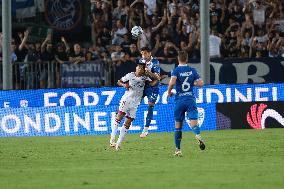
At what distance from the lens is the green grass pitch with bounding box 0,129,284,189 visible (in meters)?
13.1

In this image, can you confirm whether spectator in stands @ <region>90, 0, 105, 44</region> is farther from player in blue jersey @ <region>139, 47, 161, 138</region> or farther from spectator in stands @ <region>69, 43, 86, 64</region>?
player in blue jersey @ <region>139, 47, 161, 138</region>

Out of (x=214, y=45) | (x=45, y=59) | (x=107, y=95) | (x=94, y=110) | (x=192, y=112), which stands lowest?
(x=94, y=110)

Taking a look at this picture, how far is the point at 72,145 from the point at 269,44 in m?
9.88

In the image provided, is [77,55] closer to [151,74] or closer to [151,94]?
[151,94]

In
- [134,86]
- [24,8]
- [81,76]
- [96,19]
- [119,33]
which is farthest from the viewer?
[24,8]

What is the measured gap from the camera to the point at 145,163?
16391 millimetres

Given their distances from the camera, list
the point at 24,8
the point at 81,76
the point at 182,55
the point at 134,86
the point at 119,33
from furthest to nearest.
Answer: the point at 24,8 → the point at 119,33 → the point at 81,76 → the point at 134,86 → the point at 182,55

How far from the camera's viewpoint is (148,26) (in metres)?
30.9

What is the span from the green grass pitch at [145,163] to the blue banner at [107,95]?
2687 millimetres

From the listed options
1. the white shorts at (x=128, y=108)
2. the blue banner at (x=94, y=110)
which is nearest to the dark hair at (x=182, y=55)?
the white shorts at (x=128, y=108)

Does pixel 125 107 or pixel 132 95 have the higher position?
pixel 132 95

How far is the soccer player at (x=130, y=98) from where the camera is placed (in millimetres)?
20234

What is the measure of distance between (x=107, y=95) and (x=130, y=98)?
7.15 m

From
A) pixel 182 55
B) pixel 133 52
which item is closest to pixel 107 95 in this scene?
pixel 133 52
